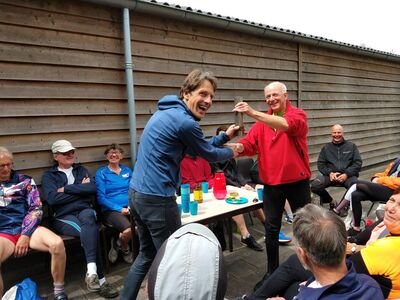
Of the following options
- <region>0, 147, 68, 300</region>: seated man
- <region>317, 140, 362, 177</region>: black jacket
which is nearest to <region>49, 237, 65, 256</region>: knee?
<region>0, 147, 68, 300</region>: seated man

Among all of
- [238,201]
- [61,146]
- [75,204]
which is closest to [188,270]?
[238,201]

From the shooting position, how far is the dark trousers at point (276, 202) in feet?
9.42

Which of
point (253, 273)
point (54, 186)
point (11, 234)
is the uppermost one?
point (54, 186)

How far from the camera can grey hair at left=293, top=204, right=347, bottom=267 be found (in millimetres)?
1353

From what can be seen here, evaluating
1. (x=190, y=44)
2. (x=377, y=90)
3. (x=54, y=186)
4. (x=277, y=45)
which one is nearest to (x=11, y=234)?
(x=54, y=186)

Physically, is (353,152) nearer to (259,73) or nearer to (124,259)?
(259,73)

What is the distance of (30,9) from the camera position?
11.0 ft

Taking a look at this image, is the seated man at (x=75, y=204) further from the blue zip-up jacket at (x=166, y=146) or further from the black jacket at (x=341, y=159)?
the black jacket at (x=341, y=159)

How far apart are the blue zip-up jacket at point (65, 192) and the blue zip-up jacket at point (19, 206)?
7.6 inches

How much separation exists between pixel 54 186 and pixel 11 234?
64cm

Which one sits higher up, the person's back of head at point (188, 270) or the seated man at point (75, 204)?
the person's back of head at point (188, 270)

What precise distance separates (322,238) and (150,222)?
1155 millimetres

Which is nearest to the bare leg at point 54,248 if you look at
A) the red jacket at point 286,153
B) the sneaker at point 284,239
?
the red jacket at point 286,153

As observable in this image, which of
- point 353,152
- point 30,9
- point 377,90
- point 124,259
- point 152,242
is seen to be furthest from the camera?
point 377,90
